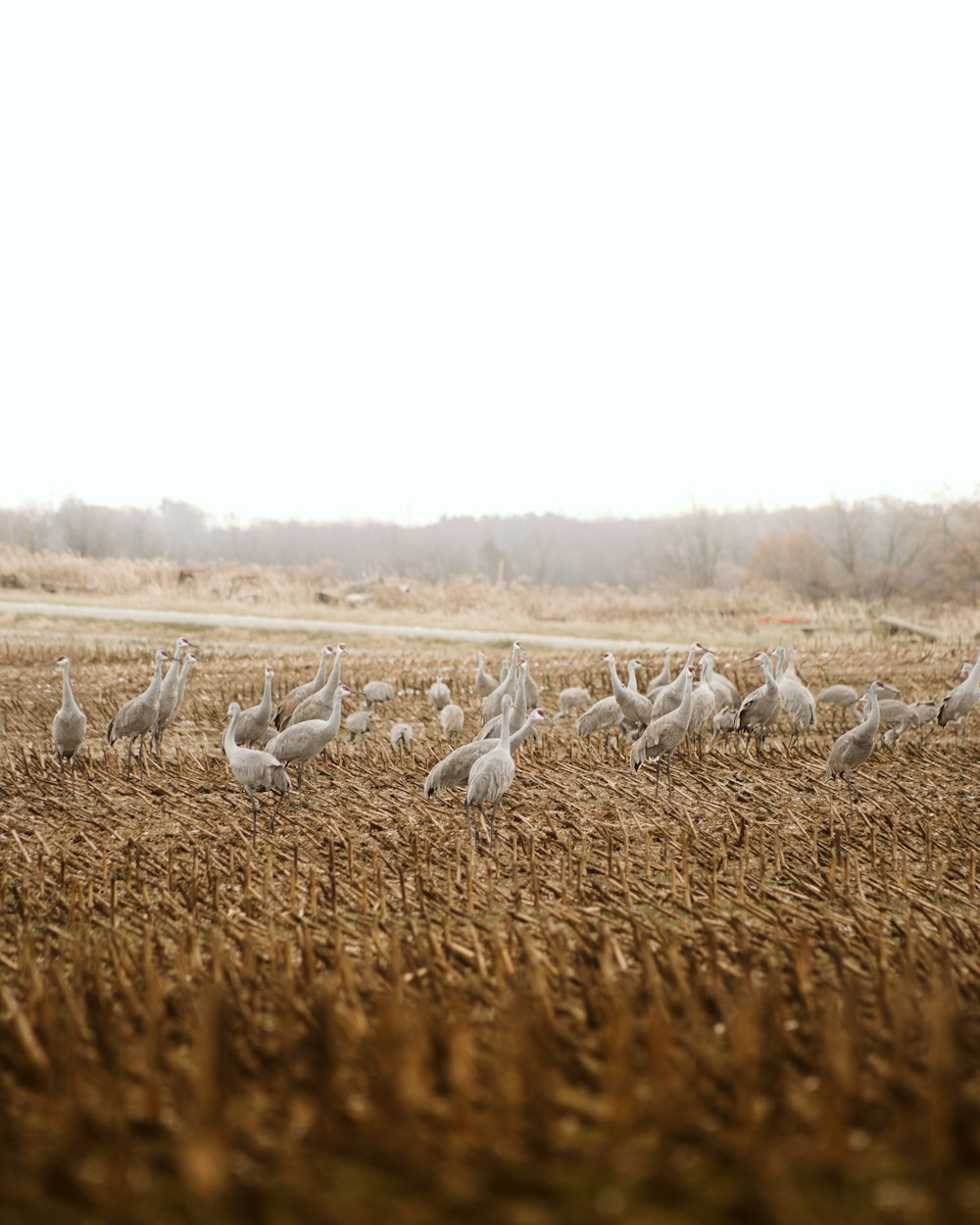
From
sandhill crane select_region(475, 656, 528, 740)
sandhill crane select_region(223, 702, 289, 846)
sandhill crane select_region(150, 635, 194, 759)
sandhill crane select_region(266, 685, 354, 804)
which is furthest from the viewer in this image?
sandhill crane select_region(150, 635, 194, 759)

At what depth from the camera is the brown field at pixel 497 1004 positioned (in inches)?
96.0

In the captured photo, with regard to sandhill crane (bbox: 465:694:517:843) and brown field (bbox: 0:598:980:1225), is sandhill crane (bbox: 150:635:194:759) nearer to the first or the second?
brown field (bbox: 0:598:980:1225)

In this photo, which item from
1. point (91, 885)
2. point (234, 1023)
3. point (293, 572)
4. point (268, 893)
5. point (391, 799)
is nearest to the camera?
point (234, 1023)

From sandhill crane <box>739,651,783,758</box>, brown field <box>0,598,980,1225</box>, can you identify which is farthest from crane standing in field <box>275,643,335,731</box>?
sandhill crane <box>739,651,783,758</box>

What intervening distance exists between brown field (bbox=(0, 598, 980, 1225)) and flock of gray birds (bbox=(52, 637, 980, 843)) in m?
0.37

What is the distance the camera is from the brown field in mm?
2438

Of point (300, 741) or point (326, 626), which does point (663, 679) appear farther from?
point (326, 626)

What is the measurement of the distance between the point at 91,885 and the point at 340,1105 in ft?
11.2

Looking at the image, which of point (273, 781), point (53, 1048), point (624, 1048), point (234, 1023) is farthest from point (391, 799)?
point (624, 1048)

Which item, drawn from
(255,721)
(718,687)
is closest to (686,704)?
(718,687)

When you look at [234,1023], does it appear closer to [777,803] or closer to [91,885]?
[91,885]

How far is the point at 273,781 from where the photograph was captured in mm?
7168

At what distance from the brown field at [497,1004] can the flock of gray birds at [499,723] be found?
14.5 inches

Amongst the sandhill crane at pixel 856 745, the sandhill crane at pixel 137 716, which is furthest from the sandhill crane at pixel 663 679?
the sandhill crane at pixel 137 716
